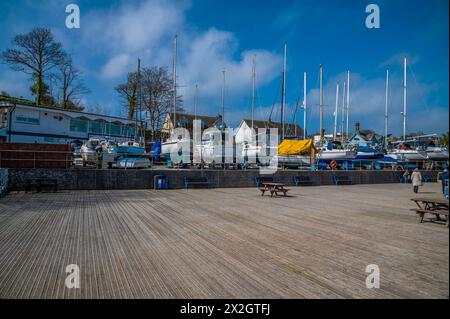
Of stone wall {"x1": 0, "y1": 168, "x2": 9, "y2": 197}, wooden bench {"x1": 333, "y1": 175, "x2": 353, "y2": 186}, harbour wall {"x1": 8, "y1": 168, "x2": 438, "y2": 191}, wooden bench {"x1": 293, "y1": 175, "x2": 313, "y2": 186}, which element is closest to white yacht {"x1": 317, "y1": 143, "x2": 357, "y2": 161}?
wooden bench {"x1": 333, "y1": 175, "x2": 353, "y2": 186}

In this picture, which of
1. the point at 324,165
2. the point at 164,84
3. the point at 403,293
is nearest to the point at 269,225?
the point at 403,293

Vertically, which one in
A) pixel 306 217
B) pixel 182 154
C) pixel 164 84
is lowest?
Result: pixel 306 217

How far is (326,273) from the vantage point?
4.46m

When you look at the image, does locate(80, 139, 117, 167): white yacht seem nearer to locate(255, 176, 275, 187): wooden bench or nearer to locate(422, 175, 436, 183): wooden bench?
locate(255, 176, 275, 187): wooden bench

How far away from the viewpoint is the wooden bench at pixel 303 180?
70.2 ft

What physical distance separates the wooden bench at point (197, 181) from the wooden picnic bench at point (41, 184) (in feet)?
23.4

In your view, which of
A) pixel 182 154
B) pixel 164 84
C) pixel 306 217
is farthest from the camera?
pixel 164 84

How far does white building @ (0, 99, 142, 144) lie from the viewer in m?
28.4

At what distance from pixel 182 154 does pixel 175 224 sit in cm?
1716

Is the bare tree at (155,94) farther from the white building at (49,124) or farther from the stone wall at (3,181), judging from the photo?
the stone wall at (3,181)

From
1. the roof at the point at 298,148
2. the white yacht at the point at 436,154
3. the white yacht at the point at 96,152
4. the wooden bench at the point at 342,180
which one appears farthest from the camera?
the white yacht at the point at 436,154

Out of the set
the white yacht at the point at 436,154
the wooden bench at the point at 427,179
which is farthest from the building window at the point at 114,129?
the white yacht at the point at 436,154

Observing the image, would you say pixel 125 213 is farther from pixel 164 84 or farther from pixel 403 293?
pixel 164 84

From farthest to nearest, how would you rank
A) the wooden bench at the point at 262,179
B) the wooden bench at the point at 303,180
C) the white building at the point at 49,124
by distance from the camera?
the white building at the point at 49,124, the wooden bench at the point at 303,180, the wooden bench at the point at 262,179
